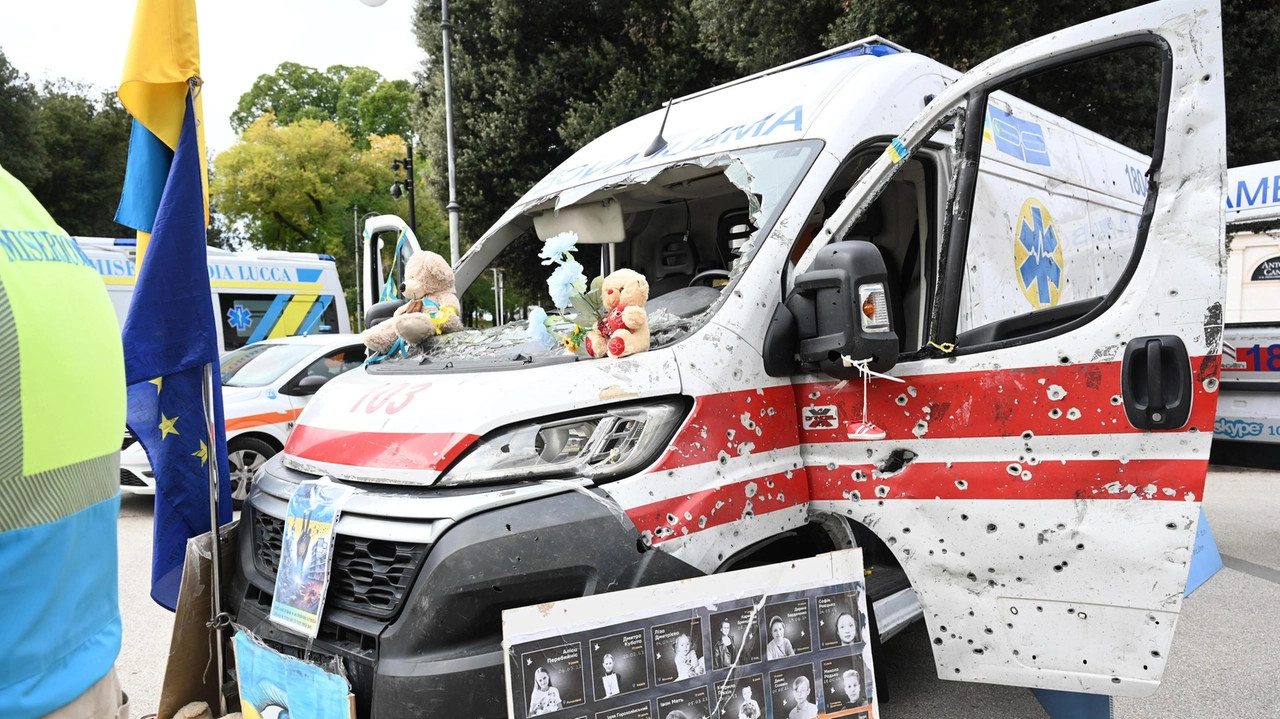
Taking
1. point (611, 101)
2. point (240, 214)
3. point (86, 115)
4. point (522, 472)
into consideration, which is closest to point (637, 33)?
point (611, 101)

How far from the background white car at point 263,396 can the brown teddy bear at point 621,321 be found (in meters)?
4.96

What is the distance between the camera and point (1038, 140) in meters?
4.07

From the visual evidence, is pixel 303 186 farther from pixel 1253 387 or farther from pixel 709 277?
pixel 1253 387

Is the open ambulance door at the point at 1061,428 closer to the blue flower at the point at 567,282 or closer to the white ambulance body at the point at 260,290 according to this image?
the blue flower at the point at 567,282

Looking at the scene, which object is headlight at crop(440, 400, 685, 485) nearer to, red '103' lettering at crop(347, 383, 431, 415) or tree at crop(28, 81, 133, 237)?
red '103' lettering at crop(347, 383, 431, 415)

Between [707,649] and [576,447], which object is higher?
[576,447]

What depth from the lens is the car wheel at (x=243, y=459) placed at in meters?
7.37

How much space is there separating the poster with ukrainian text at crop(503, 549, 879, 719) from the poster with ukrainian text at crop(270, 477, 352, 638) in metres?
0.63

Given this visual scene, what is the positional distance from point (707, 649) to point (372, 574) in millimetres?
961

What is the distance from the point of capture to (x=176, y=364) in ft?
8.86

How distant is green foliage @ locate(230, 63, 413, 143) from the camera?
42.0 m

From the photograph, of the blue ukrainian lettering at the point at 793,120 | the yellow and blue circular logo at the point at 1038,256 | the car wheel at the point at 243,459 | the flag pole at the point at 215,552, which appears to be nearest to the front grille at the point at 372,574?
the flag pole at the point at 215,552

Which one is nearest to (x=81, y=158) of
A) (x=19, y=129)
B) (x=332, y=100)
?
(x=19, y=129)

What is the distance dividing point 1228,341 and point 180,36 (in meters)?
6.40
